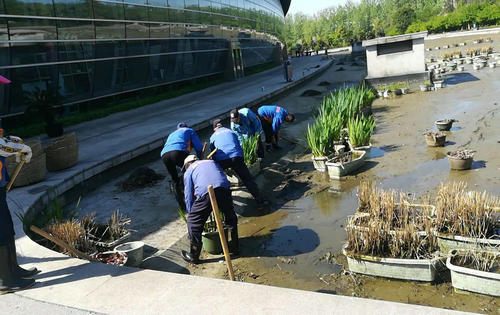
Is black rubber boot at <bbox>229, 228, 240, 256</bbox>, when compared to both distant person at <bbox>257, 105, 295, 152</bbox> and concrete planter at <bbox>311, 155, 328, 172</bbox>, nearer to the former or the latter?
concrete planter at <bbox>311, 155, 328, 172</bbox>

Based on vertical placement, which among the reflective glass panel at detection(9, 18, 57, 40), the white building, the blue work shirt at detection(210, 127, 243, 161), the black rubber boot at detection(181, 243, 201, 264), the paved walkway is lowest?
the black rubber boot at detection(181, 243, 201, 264)

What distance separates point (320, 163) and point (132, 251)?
4.66 metres

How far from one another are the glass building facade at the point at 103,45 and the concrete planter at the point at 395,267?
45.0ft

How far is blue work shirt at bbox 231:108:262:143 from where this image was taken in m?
9.09

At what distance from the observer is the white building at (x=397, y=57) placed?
63.6 feet

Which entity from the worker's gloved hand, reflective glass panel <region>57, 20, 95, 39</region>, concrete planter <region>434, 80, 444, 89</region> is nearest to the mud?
the worker's gloved hand

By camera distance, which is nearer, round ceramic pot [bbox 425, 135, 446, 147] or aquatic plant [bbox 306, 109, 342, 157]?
aquatic plant [bbox 306, 109, 342, 157]

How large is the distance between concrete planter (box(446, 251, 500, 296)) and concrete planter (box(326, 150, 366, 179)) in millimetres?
4013

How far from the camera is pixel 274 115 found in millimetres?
10305

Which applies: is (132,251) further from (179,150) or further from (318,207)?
(318,207)

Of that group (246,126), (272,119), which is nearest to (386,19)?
(272,119)

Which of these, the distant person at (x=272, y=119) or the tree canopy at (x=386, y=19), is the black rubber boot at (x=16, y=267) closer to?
the distant person at (x=272, y=119)

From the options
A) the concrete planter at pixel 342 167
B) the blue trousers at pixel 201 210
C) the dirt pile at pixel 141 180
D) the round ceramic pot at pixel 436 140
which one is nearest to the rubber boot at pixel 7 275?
the blue trousers at pixel 201 210

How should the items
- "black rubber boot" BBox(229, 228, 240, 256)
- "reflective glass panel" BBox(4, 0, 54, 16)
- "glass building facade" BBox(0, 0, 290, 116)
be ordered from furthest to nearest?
"glass building facade" BBox(0, 0, 290, 116), "reflective glass panel" BBox(4, 0, 54, 16), "black rubber boot" BBox(229, 228, 240, 256)
